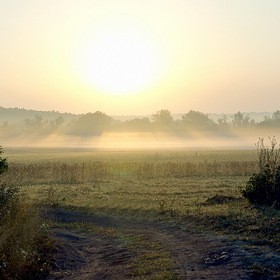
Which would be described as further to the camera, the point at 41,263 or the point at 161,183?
the point at 161,183

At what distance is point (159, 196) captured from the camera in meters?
35.2

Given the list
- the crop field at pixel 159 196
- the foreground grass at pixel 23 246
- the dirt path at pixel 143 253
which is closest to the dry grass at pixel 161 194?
the crop field at pixel 159 196

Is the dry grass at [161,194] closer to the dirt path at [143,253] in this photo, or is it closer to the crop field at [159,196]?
the crop field at [159,196]

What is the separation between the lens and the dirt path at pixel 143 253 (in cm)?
1511

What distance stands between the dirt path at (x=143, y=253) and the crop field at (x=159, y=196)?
0.37m

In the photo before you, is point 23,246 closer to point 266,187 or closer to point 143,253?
point 143,253

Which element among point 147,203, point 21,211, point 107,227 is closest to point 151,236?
point 107,227

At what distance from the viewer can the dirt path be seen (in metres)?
15.1

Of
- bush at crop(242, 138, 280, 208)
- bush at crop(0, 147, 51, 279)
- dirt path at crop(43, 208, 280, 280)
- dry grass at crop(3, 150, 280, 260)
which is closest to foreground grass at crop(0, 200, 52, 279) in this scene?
bush at crop(0, 147, 51, 279)

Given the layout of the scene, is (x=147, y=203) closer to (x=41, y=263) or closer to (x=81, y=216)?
(x=81, y=216)

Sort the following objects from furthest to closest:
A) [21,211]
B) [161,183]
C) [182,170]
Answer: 1. [182,170]
2. [161,183]
3. [21,211]

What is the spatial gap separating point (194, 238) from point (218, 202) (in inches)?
377

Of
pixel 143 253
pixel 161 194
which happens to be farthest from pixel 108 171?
pixel 143 253

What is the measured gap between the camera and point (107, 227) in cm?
2503
